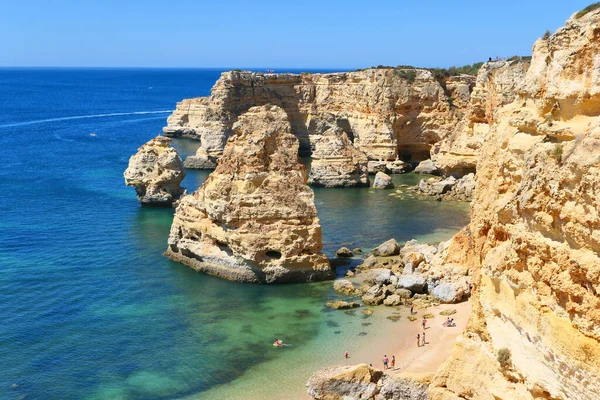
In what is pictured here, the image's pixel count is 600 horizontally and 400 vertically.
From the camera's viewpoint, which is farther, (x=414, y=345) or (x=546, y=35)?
(x=414, y=345)

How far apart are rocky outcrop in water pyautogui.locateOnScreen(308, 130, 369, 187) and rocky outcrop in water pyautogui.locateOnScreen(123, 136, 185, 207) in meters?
13.8

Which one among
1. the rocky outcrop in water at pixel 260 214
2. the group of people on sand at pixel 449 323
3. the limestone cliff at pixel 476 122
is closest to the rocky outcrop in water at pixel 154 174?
the rocky outcrop in water at pixel 260 214

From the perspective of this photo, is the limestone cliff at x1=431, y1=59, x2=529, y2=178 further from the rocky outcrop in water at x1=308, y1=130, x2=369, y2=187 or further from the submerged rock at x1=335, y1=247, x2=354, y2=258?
the submerged rock at x1=335, y1=247, x2=354, y2=258

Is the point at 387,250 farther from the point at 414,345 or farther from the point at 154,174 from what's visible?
the point at 154,174

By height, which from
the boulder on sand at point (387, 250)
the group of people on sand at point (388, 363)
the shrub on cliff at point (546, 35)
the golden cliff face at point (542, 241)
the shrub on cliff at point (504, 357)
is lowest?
the group of people on sand at point (388, 363)

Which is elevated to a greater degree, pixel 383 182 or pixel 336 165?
pixel 336 165

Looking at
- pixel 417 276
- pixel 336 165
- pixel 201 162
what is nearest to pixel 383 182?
pixel 336 165

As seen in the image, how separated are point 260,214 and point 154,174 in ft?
58.7

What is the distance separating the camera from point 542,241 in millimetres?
11211

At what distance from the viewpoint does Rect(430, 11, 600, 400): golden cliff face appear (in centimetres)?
1023

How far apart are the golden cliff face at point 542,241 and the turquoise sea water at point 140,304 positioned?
9.54 m

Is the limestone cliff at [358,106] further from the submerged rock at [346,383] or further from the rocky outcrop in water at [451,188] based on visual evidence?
the submerged rock at [346,383]

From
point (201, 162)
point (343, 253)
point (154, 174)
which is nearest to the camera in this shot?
point (343, 253)

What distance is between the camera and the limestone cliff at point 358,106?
6244cm
